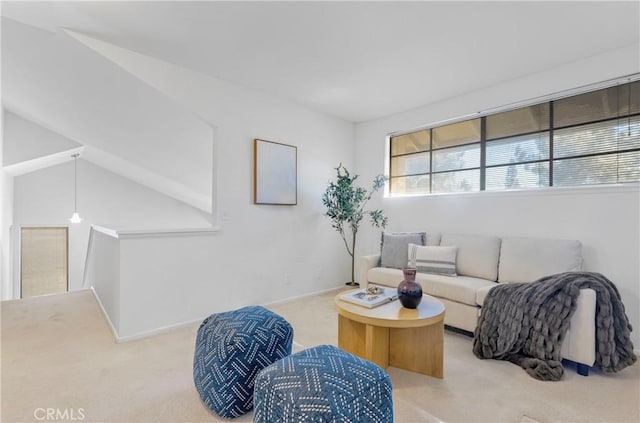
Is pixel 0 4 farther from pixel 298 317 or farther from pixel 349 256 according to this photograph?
pixel 349 256

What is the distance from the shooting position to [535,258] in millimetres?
2707

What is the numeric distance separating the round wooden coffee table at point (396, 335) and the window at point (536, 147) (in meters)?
1.93

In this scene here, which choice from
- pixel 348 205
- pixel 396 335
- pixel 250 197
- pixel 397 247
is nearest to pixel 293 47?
pixel 250 197

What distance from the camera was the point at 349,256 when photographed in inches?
185

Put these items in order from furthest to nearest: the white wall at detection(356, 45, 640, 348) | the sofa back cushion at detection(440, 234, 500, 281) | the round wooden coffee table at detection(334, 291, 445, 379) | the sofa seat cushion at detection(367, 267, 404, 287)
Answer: the sofa seat cushion at detection(367, 267, 404, 287), the sofa back cushion at detection(440, 234, 500, 281), the white wall at detection(356, 45, 640, 348), the round wooden coffee table at detection(334, 291, 445, 379)

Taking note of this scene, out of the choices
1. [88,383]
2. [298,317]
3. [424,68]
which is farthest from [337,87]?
[88,383]

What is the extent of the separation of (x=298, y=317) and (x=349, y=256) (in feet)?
5.40

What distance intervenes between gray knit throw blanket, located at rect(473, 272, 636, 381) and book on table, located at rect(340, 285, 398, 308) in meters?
0.80

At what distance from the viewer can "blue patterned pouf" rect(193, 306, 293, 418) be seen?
1.63 m

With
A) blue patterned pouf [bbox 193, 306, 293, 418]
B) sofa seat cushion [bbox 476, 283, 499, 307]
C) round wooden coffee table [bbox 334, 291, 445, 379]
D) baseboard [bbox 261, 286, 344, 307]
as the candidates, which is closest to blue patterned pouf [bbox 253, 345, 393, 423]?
blue patterned pouf [bbox 193, 306, 293, 418]

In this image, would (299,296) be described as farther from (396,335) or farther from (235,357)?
(235,357)

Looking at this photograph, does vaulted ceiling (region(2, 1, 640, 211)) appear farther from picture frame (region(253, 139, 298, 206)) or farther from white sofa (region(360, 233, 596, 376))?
white sofa (region(360, 233, 596, 376))

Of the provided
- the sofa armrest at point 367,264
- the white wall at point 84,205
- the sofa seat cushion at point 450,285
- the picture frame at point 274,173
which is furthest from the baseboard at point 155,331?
the white wall at point 84,205

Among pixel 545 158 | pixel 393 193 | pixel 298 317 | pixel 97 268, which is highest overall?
pixel 545 158
